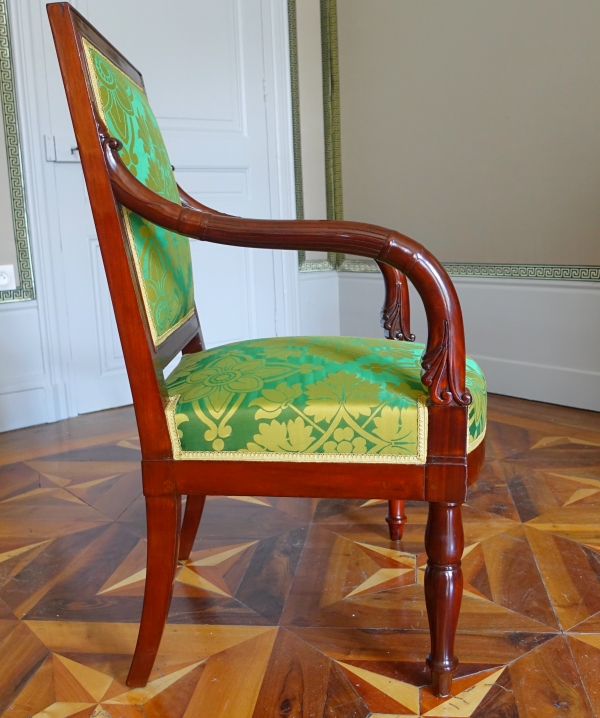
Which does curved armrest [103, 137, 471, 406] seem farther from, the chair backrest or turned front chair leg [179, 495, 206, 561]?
turned front chair leg [179, 495, 206, 561]

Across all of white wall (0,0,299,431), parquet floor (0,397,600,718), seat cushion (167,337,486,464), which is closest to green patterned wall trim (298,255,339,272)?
white wall (0,0,299,431)

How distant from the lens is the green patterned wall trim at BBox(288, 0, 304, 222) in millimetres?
3186

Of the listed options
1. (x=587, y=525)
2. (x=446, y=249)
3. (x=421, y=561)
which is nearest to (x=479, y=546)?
(x=421, y=561)

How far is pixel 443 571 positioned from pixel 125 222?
2.19ft

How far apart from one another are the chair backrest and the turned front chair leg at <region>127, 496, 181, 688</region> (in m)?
0.08

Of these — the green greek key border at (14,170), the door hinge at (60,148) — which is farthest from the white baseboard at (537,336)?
the green greek key border at (14,170)

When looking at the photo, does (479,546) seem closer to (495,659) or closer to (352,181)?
(495,659)

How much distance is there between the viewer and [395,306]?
1.43 meters

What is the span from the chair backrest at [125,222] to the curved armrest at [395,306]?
46cm

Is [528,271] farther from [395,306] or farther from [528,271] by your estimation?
[395,306]

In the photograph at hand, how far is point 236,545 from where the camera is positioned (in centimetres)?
161

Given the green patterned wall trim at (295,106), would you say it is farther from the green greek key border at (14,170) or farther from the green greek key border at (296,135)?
the green greek key border at (14,170)

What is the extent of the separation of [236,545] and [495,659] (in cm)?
65

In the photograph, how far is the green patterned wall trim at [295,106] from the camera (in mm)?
3186
